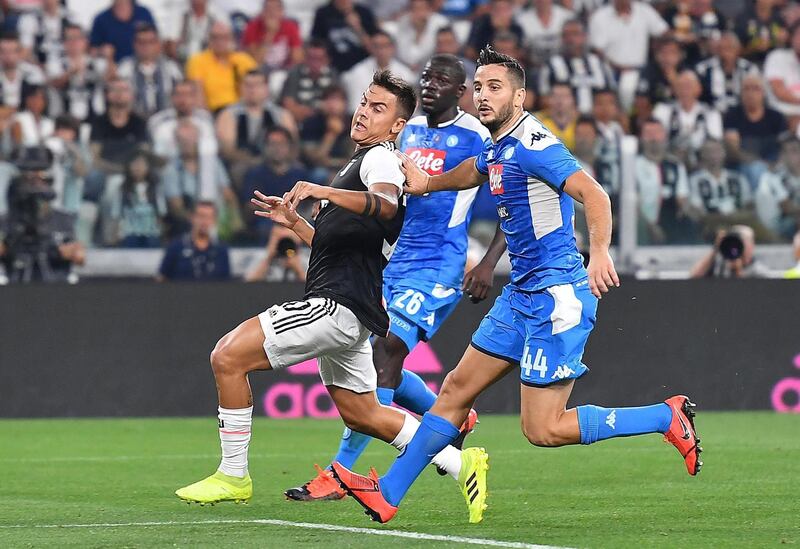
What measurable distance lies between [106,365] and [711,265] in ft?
19.4

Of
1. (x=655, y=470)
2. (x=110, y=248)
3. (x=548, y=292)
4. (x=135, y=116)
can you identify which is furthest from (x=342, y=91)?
(x=548, y=292)

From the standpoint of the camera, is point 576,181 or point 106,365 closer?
point 576,181

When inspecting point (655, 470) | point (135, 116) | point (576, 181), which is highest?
point (576, 181)

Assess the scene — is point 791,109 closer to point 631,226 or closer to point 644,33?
point 644,33

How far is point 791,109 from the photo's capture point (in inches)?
680

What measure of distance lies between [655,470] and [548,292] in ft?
9.90

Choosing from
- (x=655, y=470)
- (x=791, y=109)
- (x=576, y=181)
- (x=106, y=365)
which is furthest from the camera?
(x=791, y=109)

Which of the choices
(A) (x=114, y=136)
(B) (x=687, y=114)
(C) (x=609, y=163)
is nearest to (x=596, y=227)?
(C) (x=609, y=163)

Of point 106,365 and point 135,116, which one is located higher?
point 135,116

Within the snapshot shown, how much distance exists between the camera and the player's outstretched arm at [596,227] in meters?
6.60

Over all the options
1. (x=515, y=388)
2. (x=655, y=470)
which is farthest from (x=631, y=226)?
(x=655, y=470)

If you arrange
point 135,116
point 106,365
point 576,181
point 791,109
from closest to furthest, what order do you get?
point 576,181, point 106,365, point 135,116, point 791,109

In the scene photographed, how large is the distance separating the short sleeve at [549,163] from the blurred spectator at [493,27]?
10628mm

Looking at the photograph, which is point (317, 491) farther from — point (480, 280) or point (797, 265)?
point (797, 265)
